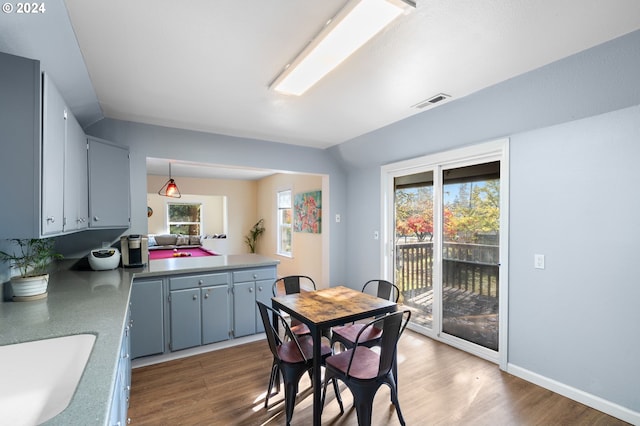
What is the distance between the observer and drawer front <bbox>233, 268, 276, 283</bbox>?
336 centimetres

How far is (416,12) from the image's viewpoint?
5.20 feet

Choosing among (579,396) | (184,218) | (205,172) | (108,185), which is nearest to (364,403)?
(579,396)

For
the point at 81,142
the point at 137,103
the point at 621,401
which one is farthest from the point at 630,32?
the point at 81,142

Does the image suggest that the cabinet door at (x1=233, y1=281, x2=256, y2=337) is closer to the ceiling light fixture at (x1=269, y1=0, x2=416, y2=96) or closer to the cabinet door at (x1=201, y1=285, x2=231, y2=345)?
the cabinet door at (x1=201, y1=285, x2=231, y2=345)

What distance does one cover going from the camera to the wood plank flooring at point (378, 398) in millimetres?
2148

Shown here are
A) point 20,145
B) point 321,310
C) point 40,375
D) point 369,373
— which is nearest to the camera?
point 40,375

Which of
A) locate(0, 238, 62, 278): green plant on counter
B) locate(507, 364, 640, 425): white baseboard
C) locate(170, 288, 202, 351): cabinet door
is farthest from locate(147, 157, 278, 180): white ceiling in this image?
locate(507, 364, 640, 425): white baseboard

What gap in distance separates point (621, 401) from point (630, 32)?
7.97ft

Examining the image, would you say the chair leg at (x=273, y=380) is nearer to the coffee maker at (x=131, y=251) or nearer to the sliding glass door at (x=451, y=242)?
the coffee maker at (x=131, y=251)

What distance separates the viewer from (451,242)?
3.44 m

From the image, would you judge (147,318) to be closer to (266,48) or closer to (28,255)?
(28,255)

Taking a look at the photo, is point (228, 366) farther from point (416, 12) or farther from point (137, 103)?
point (416, 12)

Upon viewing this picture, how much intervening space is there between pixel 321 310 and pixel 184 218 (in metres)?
7.35

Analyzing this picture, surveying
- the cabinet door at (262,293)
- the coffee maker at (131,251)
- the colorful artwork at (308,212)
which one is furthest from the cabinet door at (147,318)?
the colorful artwork at (308,212)
